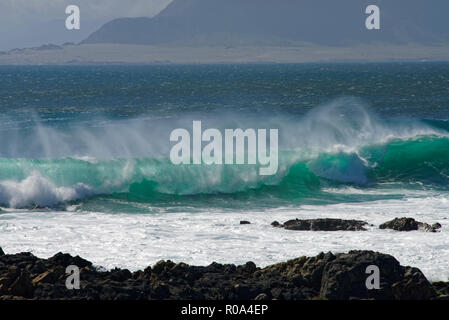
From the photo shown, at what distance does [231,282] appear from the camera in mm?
17750

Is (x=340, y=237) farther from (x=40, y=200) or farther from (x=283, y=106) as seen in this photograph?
(x=283, y=106)

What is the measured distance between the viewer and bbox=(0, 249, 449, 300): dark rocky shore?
56.1 ft

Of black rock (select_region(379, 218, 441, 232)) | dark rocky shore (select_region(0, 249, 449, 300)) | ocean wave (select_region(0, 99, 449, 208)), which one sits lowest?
dark rocky shore (select_region(0, 249, 449, 300))

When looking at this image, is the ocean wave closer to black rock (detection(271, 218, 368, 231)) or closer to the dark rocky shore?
black rock (detection(271, 218, 368, 231))

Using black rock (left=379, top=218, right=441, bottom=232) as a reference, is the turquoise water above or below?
above

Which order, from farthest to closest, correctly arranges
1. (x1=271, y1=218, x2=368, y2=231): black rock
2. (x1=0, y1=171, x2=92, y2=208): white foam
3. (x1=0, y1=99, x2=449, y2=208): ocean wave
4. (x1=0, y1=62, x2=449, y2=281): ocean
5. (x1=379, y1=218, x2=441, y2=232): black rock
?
(x1=0, y1=99, x2=449, y2=208): ocean wave
(x1=0, y1=171, x2=92, y2=208): white foam
(x1=271, y1=218, x2=368, y2=231): black rock
(x1=379, y1=218, x2=441, y2=232): black rock
(x1=0, y1=62, x2=449, y2=281): ocean

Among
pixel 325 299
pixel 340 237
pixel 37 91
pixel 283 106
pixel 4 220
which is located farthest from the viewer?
pixel 37 91

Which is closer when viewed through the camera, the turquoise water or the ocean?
the ocean

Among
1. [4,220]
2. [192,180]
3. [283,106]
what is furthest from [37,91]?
[4,220]

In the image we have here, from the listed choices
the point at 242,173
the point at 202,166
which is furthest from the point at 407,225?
the point at 202,166

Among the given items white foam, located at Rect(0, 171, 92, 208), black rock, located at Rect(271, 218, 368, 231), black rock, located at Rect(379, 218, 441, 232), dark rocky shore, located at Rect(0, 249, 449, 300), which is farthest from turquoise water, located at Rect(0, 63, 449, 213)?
dark rocky shore, located at Rect(0, 249, 449, 300)

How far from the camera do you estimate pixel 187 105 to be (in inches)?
2857

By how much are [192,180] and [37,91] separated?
213ft

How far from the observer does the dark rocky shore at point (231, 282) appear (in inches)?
674
